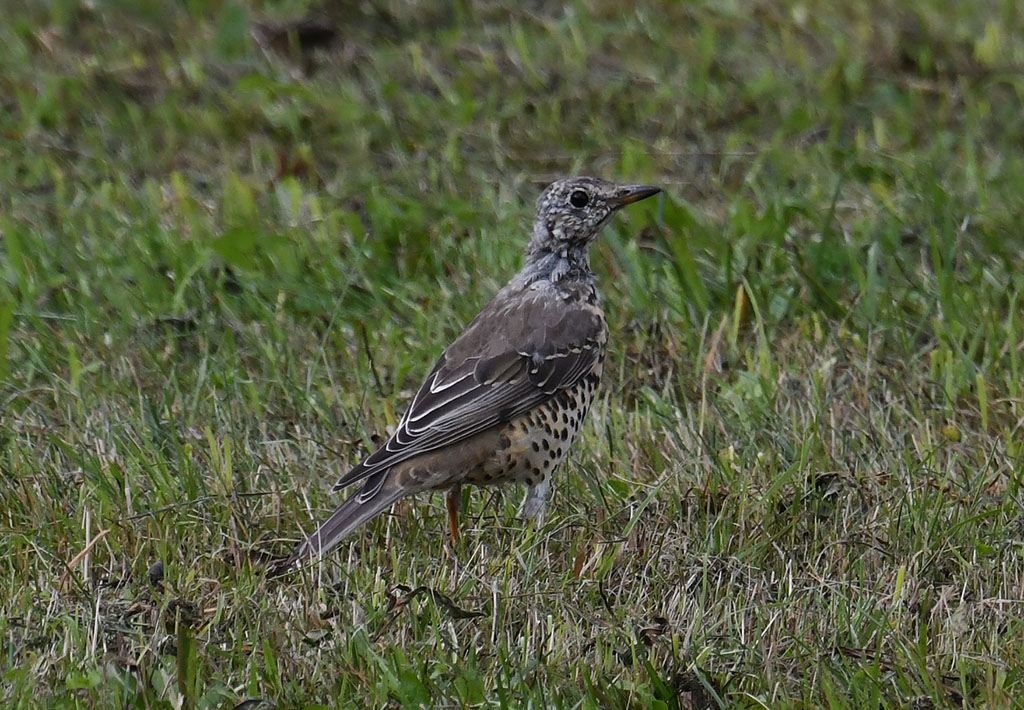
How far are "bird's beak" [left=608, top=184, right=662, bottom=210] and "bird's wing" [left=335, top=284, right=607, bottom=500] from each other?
38cm

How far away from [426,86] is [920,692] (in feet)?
19.2

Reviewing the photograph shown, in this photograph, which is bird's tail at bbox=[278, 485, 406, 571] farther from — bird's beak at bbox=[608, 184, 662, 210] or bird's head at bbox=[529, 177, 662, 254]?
bird's beak at bbox=[608, 184, 662, 210]

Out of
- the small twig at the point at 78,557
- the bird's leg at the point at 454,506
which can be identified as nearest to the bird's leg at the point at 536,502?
the bird's leg at the point at 454,506

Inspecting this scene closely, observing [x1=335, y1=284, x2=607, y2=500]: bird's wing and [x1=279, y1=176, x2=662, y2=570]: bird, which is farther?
[x1=335, y1=284, x2=607, y2=500]: bird's wing

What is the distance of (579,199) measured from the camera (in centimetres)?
587

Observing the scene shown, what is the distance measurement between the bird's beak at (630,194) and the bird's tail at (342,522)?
142 cm

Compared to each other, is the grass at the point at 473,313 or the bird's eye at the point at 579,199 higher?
the bird's eye at the point at 579,199

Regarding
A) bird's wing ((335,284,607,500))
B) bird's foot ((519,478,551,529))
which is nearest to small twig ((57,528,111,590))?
bird's wing ((335,284,607,500))

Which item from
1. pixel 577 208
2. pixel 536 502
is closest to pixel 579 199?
pixel 577 208

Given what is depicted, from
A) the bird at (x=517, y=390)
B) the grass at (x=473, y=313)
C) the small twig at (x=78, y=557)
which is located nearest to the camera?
the grass at (x=473, y=313)

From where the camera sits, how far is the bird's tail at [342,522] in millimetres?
4781

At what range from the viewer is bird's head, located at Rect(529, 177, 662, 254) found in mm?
5852

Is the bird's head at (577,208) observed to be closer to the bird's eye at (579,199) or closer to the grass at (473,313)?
the bird's eye at (579,199)

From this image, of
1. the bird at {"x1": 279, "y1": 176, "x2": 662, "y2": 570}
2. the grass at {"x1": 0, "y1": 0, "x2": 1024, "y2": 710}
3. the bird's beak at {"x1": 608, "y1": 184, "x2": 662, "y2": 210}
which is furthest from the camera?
the bird's beak at {"x1": 608, "y1": 184, "x2": 662, "y2": 210}
